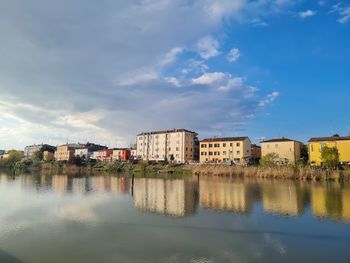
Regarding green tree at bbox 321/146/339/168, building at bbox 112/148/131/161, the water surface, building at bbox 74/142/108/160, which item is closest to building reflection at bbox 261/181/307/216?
the water surface

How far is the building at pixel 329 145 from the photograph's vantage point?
66.8 metres

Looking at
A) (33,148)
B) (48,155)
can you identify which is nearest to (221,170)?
(48,155)

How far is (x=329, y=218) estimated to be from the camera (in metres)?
22.9

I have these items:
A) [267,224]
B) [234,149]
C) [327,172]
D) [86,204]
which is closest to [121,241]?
[267,224]

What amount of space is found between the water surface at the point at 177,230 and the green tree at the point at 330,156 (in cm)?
3234

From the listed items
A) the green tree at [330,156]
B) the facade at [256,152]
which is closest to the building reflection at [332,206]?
the green tree at [330,156]

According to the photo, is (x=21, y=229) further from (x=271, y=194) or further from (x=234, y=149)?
(x=234, y=149)

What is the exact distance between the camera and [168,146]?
10406 centimetres

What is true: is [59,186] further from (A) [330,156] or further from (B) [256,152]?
(B) [256,152]

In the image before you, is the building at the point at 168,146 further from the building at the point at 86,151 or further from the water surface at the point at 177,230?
the water surface at the point at 177,230

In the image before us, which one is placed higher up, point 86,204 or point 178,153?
point 178,153

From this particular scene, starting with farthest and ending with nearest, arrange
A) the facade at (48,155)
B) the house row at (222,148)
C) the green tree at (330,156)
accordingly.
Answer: the facade at (48,155) → the house row at (222,148) → the green tree at (330,156)

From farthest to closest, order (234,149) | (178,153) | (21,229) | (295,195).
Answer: (178,153) → (234,149) → (295,195) → (21,229)

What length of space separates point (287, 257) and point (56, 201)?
25.4m
